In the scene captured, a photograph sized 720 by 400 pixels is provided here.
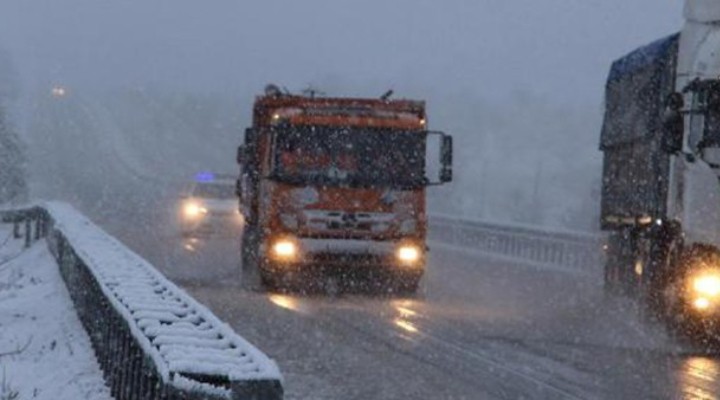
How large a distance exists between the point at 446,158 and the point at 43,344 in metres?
7.53

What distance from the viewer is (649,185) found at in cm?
1841

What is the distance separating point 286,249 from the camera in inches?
824

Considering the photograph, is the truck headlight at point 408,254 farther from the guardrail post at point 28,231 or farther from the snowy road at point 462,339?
the guardrail post at point 28,231

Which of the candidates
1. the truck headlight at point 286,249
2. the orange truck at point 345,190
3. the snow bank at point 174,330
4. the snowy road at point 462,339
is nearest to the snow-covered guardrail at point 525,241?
the snowy road at point 462,339

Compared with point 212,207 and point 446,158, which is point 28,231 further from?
point 446,158

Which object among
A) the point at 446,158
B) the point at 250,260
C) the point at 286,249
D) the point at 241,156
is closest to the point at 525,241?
the point at 241,156

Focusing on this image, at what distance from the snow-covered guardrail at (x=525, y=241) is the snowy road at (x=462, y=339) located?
128cm

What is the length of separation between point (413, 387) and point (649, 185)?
7.65 meters

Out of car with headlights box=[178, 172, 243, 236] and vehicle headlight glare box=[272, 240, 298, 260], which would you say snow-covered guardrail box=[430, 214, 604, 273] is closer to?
car with headlights box=[178, 172, 243, 236]

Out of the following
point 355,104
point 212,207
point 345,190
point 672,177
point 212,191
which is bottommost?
point 212,207

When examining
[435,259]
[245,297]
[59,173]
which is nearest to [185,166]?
[59,173]

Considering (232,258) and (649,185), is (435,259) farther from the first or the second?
(649,185)

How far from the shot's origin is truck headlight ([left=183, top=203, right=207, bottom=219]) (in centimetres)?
3691

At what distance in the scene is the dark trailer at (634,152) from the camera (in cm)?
1795
